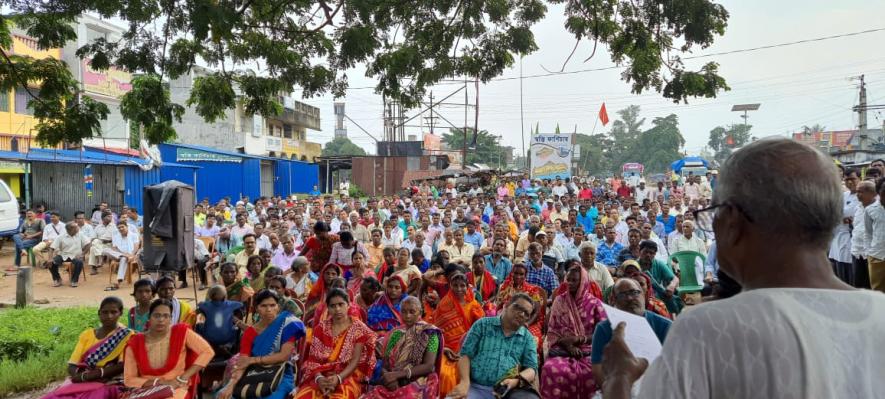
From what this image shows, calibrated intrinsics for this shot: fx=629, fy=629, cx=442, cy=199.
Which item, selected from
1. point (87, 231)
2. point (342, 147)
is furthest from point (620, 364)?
point (342, 147)

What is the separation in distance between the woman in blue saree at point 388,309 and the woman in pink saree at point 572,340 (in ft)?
4.84

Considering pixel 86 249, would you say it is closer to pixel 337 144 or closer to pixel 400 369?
pixel 400 369

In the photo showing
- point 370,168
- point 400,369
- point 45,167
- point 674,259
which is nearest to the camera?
point 400,369

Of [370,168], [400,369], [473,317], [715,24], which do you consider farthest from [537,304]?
[370,168]

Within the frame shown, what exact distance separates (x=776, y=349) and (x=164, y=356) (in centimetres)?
454

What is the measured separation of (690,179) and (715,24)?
12936 mm

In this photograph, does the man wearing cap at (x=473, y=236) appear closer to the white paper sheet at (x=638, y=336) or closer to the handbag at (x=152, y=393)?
the handbag at (x=152, y=393)

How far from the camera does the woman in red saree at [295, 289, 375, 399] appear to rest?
181 inches

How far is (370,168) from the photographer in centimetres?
3189

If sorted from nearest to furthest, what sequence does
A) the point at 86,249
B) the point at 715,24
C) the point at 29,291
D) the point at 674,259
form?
the point at 715,24 < the point at 674,259 < the point at 29,291 < the point at 86,249

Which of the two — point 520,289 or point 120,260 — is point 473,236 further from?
point 120,260

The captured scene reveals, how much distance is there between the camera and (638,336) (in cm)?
205

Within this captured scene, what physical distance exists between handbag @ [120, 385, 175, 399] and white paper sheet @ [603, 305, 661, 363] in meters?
3.48

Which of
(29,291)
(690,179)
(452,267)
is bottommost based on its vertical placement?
(29,291)
